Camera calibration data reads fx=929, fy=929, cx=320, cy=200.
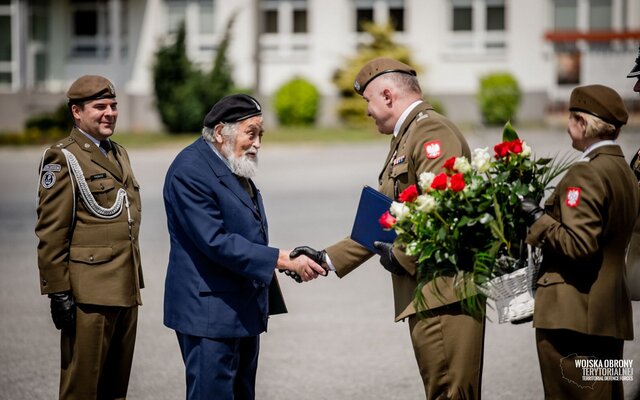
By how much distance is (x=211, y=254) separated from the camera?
4.66 metres

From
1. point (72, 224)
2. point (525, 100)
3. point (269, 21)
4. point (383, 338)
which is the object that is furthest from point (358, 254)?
point (269, 21)

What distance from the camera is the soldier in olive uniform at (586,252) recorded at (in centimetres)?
434

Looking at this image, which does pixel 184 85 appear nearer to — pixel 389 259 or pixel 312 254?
pixel 312 254

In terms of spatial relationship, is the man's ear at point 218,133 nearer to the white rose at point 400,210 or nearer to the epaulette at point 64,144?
the epaulette at point 64,144

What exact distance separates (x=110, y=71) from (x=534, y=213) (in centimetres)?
3298

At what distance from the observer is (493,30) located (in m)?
34.6

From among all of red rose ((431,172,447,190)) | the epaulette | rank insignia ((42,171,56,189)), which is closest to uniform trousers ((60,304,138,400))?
rank insignia ((42,171,56,189))

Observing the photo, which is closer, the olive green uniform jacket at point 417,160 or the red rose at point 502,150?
the red rose at point 502,150

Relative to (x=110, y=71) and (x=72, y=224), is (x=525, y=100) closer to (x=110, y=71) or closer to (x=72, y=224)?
(x=110, y=71)

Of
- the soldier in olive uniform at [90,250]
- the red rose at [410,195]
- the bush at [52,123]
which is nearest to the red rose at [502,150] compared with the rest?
the red rose at [410,195]

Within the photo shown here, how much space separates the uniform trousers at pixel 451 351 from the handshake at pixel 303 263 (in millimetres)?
678

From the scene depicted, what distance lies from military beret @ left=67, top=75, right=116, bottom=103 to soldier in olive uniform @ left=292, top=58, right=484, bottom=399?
140 cm

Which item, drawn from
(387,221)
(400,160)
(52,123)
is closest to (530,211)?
(387,221)

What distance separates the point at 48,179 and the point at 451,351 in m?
2.34
